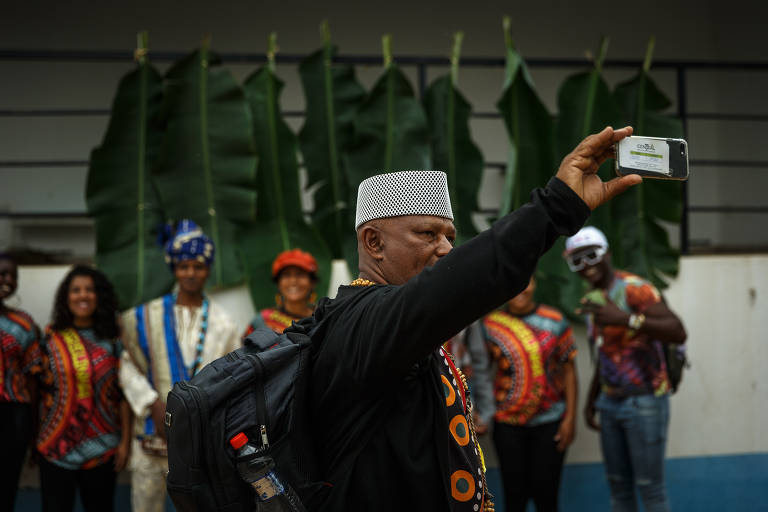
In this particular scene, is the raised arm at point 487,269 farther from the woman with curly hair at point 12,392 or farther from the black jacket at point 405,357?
the woman with curly hair at point 12,392

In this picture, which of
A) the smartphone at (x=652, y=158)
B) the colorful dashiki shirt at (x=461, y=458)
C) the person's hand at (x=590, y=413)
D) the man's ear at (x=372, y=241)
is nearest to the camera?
the smartphone at (x=652, y=158)

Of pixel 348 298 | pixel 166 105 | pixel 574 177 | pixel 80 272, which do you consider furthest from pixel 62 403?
pixel 574 177

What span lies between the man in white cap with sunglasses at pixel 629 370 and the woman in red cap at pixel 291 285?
149cm

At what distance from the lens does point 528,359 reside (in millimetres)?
4676

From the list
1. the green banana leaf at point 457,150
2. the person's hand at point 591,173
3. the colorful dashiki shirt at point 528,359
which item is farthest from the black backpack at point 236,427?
the green banana leaf at point 457,150

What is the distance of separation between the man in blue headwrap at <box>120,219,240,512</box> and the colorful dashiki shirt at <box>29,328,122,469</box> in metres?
0.14

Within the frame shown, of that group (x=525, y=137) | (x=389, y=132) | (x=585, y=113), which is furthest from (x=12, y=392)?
(x=585, y=113)

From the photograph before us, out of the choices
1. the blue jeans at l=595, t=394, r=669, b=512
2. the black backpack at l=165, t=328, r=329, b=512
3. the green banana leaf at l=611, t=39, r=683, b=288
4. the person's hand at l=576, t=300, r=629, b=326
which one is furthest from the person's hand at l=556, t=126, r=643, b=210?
the green banana leaf at l=611, t=39, r=683, b=288

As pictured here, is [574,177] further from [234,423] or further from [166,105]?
[166,105]

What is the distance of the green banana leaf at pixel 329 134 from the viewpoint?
534 centimetres

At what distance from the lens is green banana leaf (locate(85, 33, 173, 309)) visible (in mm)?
5059

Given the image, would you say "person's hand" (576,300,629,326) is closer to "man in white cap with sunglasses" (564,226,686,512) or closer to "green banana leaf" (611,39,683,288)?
"man in white cap with sunglasses" (564,226,686,512)

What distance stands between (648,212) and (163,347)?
3.38 m

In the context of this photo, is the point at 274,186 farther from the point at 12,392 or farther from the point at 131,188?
the point at 12,392
